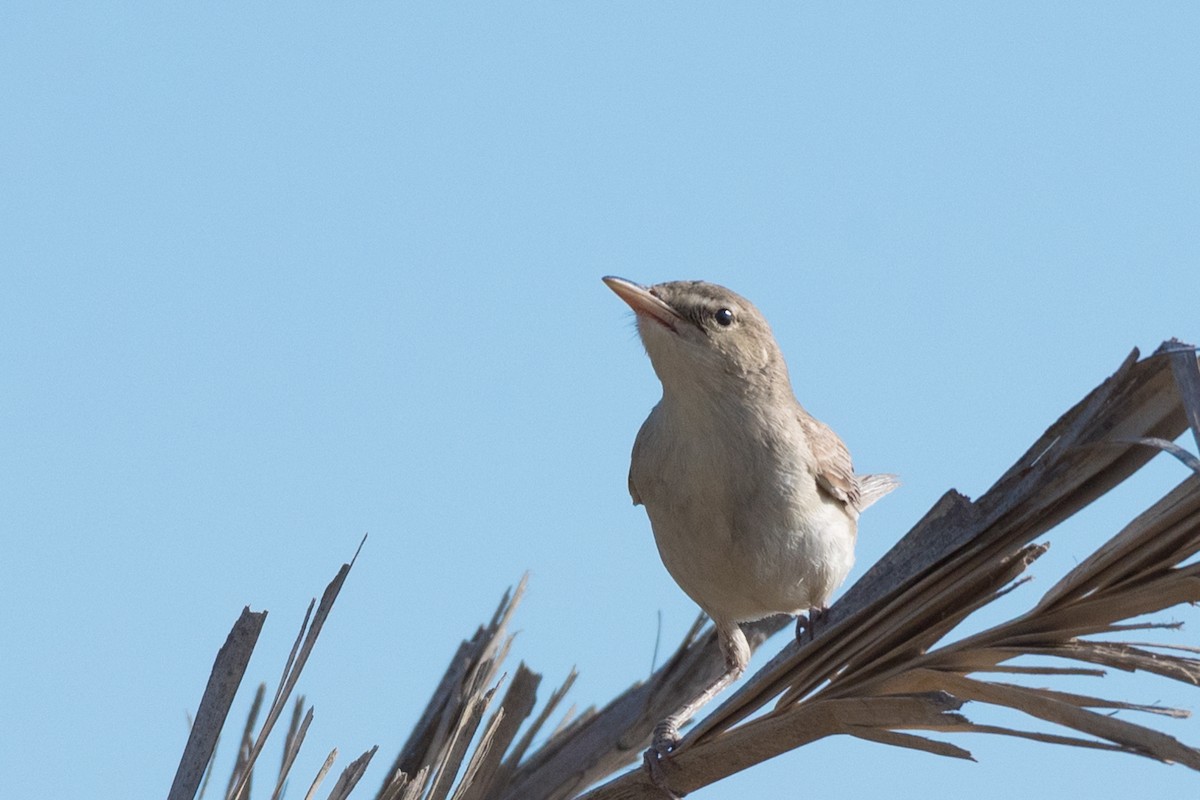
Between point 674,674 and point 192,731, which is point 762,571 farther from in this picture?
point 192,731

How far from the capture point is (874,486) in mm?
6816

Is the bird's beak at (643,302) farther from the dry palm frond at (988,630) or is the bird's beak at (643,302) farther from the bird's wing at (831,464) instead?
the dry palm frond at (988,630)

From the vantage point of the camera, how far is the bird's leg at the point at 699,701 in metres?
3.39

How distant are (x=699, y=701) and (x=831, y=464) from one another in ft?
4.07

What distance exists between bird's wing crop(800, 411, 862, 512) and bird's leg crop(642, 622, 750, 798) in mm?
665

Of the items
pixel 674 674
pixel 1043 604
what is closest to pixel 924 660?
pixel 1043 604

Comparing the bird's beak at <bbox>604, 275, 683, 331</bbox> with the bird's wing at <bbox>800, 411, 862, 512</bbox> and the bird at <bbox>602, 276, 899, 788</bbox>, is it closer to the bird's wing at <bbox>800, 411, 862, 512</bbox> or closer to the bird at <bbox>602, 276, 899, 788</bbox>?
the bird at <bbox>602, 276, 899, 788</bbox>

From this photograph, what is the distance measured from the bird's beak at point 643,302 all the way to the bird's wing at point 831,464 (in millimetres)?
676

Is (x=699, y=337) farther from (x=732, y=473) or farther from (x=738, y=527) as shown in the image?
(x=738, y=527)

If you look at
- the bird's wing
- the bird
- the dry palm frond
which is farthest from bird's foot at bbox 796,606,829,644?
the dry palm frond

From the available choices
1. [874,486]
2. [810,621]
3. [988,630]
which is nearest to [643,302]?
[810,621]

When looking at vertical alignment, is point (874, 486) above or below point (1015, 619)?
above

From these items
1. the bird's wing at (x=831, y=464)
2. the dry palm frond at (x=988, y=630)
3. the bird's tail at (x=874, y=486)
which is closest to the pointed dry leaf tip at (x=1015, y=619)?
the dry palm frond at (x=988, y=630)

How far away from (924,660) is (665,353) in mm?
3040
